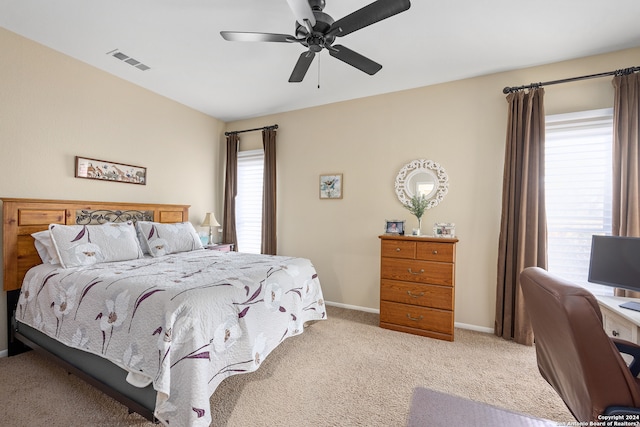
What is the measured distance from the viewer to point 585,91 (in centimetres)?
276

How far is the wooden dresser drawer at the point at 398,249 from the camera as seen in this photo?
3061 mm

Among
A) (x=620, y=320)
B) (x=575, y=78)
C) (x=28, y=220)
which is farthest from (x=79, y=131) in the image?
(x=575, y=78)

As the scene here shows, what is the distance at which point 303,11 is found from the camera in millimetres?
1661

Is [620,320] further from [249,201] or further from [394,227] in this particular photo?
[249,201]

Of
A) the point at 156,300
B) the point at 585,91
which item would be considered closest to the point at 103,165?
the point at 156,300

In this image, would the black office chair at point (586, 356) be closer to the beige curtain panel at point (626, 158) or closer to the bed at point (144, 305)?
the bed at point (144, 305)

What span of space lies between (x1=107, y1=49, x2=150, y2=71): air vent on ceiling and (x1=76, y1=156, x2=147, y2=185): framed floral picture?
114cm

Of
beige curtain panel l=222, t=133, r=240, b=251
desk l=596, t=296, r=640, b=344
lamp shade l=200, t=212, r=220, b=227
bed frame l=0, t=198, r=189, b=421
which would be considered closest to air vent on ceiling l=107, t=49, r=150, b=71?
bed frame l=0, t=198, r=189, b=421

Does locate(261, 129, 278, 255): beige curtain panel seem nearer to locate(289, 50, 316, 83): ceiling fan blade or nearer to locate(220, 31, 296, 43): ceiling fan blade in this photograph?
locate(289, 50, 316, 83): ceiling fan blade

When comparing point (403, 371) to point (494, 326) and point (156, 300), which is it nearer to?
point (494, 326)

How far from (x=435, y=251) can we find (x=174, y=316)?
249cm

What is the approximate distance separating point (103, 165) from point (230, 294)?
2.60 metres

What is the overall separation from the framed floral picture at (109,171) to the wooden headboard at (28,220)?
13.1 inches

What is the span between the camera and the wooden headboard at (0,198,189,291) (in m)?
2.42
